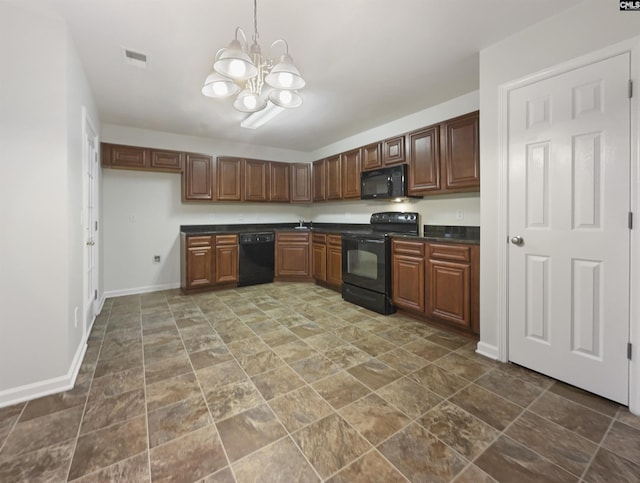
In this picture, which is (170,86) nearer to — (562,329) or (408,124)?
(408,124)

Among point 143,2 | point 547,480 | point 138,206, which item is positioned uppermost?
point 143,2

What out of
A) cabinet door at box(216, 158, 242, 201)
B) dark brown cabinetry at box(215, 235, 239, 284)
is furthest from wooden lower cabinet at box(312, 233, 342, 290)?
cabinet door at box(216, 158, 242, 201)

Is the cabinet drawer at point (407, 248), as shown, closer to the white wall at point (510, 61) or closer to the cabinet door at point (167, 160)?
the white wall at point (510, 61)

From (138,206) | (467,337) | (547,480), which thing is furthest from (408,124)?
(138,206)

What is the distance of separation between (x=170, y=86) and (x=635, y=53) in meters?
3.53

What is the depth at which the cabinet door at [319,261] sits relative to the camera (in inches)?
181

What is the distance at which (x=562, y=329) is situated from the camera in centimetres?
193

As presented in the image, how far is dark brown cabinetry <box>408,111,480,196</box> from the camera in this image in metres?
2.79

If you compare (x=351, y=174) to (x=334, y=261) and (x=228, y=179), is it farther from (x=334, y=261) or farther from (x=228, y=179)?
(x=228, y=179)

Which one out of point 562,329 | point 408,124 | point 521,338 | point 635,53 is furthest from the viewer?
point 408,124

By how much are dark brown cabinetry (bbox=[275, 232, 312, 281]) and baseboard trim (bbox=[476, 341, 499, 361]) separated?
2.99m

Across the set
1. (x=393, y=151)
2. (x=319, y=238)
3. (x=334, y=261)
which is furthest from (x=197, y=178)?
(x=393, y=151)

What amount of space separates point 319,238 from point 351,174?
1145 mm

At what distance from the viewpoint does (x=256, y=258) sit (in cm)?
473
